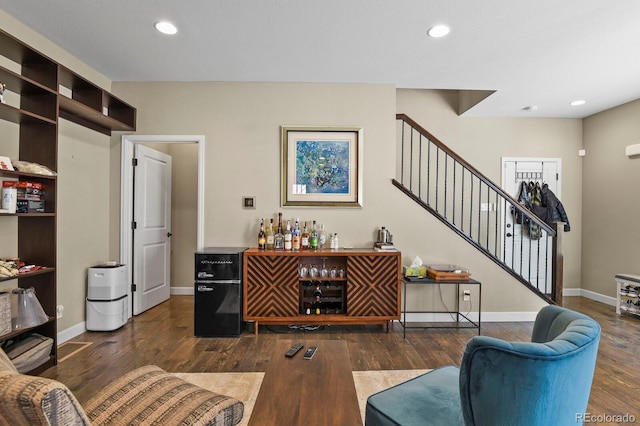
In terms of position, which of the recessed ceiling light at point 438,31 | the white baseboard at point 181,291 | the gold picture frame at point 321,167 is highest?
the recessed ceiling light at point 438,31

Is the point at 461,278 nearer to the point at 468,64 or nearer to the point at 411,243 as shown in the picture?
the point at 411,243

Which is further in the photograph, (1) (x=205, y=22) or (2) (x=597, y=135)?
(2) (x=597, y=135)

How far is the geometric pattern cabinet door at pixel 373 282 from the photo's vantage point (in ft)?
11.5

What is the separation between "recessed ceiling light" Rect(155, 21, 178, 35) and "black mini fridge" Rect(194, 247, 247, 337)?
203 cm

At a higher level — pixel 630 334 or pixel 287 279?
pixel 287 279

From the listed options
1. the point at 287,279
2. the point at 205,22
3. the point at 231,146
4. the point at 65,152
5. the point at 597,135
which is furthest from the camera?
the point at 597,135

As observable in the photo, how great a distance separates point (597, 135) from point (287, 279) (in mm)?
5185

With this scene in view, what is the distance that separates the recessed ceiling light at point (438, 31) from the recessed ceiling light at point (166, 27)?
2139 mm

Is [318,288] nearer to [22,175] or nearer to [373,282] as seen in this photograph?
[373,282]

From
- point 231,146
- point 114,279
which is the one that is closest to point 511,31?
point 231,146

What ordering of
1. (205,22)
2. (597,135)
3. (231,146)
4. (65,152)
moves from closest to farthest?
(205,22) < (65,152) < (231,146) < (597,135)

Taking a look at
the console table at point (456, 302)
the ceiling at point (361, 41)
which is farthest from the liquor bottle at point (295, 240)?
the ceiling at point (361, 41)

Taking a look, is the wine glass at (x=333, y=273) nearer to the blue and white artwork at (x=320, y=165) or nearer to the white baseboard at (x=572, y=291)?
the blue and white artwork at (x=320, y=165)

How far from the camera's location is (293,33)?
9.23ft
